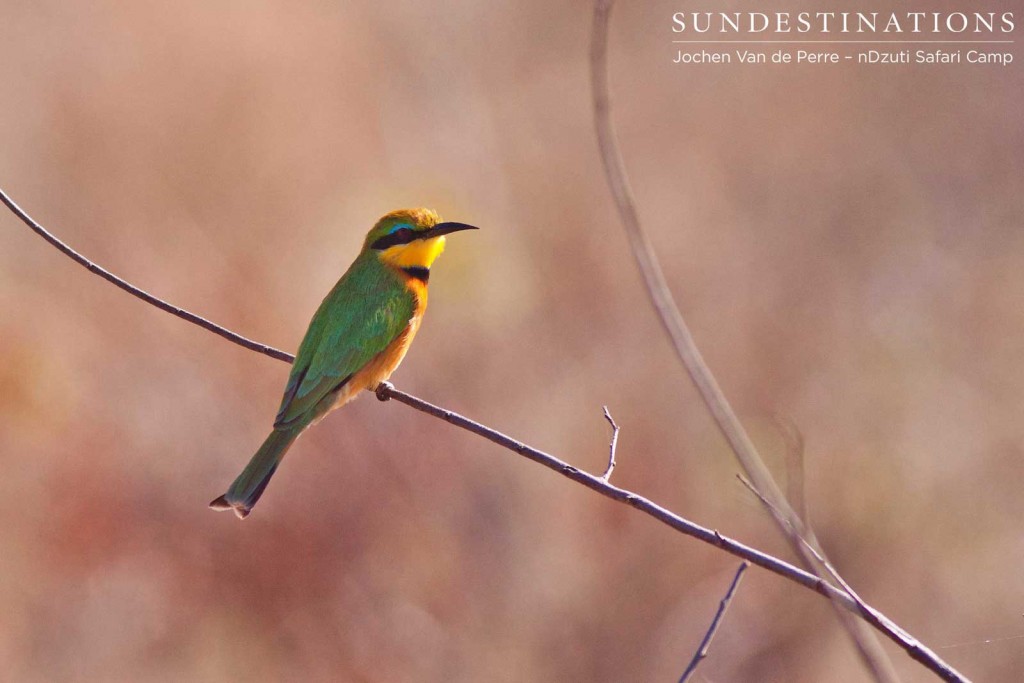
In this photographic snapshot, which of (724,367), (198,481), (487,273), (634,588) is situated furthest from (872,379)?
(198,481)

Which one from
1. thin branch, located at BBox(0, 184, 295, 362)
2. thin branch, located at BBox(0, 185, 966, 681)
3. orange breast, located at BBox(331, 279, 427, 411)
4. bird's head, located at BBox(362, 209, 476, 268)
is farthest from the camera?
bird's head, located at BBox(362, 209, 476, 268)

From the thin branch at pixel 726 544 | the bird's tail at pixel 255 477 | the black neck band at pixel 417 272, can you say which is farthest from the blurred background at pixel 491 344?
the thin branch at pixel 726 544

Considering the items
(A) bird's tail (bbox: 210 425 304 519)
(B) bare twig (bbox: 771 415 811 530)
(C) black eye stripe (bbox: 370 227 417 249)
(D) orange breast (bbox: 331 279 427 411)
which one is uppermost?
(C) black eye stripe (bbox: 370 227 417 249)

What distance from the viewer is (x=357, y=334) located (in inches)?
121

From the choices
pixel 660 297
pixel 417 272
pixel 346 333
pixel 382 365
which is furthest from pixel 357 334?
pixel 660 297

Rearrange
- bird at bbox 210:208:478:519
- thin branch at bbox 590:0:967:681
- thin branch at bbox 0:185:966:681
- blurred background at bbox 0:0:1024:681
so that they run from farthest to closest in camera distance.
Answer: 1. blurred background at bbox 0:0:1024:681
2. bird at bbox 210:208:478:519
3. thin branch at bbox 0:185:966:681
4. thin branch at bbox 590:0:967:681

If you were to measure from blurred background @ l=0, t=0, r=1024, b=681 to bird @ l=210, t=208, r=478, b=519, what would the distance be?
1.44 metres

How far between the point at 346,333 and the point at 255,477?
51 cm

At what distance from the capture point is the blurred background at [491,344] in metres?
4.33

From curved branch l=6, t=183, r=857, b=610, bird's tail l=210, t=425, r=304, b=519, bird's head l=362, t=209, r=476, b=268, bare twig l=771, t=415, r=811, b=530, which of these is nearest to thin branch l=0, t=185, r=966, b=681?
curved branch l=6, t=183, r=857, b=610

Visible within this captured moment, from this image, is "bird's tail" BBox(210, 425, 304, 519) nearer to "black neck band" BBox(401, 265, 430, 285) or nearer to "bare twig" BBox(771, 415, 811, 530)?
"black neck band" BBox(401, 265, 430, 285)

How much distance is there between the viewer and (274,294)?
5176mm

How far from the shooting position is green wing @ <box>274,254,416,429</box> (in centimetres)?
292

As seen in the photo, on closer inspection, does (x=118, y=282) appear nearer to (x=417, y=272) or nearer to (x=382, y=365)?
(x=382, y=365)
